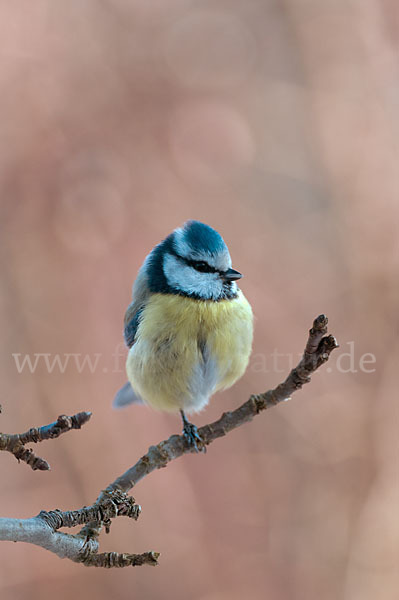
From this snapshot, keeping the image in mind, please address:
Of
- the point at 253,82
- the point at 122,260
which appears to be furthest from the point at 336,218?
the point at 122,260

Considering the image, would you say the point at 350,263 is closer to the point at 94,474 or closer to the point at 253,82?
the point at 253,82

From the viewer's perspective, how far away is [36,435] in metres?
0.80

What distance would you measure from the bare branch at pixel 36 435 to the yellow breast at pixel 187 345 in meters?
0.51

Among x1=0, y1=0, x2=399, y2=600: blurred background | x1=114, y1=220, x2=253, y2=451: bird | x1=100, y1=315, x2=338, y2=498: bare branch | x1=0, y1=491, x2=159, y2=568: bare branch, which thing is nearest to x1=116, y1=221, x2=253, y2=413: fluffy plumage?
x1=114, y1=220, x2=253, y2=451: bird

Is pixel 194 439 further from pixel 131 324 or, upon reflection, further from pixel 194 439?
pixel 131 324

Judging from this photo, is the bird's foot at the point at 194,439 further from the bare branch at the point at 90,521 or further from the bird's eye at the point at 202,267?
the bird's eye at the point at 202,267

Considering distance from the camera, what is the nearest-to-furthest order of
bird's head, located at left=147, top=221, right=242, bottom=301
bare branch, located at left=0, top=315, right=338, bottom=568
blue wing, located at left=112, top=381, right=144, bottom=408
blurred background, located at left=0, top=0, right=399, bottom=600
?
bare branch, located at left=0, top=315, right=338, bottom=568, bird's head, located at left=147, top=221, right=242, bottom=301, blue wing, located at left=112, top=381, right=144, bottom=408, blurred background, located at left=0, top=0, right=399, bottom=600

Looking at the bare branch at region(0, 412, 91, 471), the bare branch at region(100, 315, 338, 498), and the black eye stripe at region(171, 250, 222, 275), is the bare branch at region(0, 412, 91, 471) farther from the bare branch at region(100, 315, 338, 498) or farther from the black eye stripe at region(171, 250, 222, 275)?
the black eye stripe at region(171, 250, 222, 275)

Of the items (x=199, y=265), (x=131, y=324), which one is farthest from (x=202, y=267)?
(x=131, y=324)

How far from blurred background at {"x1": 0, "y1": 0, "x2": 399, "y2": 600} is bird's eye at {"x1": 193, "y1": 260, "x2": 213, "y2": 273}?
88 centimetres

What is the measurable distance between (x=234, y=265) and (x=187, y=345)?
1.02 meters

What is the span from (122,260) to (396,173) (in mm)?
1166

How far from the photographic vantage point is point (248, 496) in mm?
2164

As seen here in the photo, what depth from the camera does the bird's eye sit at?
1231 mm
